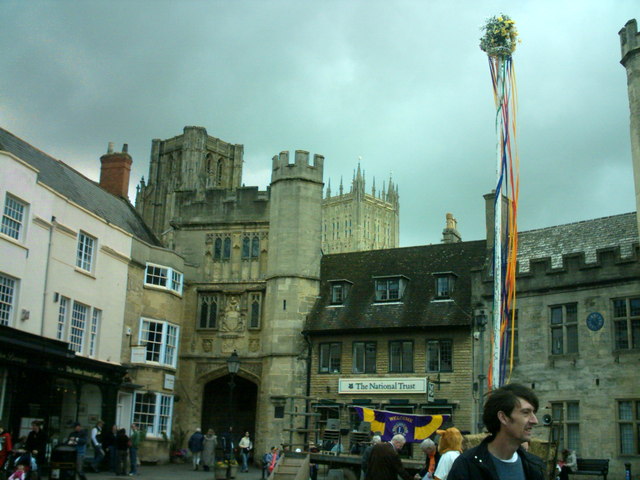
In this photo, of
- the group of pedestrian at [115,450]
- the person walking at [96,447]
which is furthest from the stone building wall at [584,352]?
the person walking at [96,447]

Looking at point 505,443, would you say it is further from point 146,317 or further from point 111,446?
point 146,317

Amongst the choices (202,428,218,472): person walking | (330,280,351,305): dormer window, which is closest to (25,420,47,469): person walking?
(202,428,218,472): person walking

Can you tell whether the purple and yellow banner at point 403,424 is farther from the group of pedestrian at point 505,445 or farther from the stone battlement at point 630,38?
the group of pedestrian at point 505,445

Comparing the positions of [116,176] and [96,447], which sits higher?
[116,176]

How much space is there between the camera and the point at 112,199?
37875mm

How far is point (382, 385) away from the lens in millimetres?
33344

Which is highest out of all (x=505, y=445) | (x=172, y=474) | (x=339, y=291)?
(x=339, y=291)

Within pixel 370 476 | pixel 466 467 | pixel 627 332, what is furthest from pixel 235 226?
pixel 466 467

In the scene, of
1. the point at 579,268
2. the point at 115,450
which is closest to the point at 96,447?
the point at 115,450

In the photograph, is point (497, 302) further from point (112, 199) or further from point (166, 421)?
point (112, 199)

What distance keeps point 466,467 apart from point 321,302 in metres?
32.6

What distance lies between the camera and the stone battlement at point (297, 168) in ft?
124

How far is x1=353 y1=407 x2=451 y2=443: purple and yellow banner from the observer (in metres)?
25.7

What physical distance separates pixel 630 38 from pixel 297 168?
15768 mm
